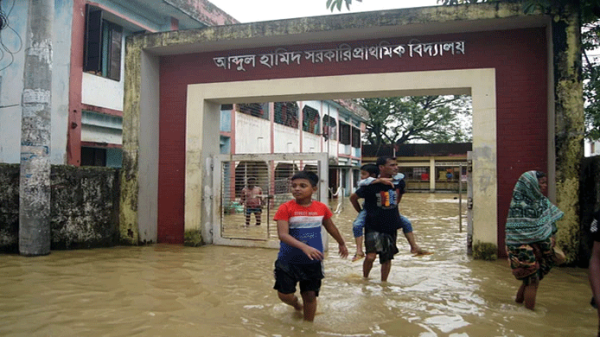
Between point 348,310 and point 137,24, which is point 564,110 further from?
point 137,24

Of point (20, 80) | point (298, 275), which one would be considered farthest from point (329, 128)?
point (298, 275)

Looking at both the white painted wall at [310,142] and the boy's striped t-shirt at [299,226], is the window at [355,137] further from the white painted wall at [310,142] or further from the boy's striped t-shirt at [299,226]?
the boy's striped t-shirt at [299,226]

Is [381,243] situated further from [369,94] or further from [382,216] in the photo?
[369,94]

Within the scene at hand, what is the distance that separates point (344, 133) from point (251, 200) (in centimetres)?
2222

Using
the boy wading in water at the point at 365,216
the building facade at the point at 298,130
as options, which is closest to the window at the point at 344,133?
the building facade at the point at 298,130

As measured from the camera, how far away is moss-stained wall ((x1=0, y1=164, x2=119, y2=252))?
761 centimetres

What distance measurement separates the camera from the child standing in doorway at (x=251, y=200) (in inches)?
350

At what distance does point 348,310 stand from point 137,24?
36.3 ft

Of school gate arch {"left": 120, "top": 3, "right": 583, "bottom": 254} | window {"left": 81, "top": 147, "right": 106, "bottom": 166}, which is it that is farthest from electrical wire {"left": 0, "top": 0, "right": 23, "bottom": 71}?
school gate arch {"left": 120, "top": 3, "right": 583, "bottom": 254}

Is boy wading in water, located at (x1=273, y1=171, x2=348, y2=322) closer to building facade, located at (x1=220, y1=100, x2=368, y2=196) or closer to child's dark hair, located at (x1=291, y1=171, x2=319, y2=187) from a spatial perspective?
child's dark hair, located at (x1=291, y1=171, x2=319, y2=187)

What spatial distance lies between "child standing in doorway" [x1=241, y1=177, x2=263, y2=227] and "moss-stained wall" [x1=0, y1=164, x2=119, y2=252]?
243 centimetres

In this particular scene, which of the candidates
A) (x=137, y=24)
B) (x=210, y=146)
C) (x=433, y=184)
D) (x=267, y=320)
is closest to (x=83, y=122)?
(x=137, y=24)

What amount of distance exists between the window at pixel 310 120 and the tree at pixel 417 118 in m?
10.7

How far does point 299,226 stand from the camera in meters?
4.04
